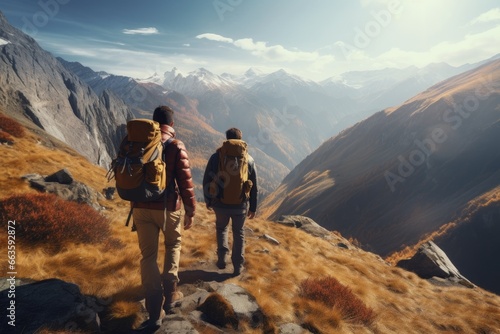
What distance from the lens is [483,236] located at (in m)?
59.3

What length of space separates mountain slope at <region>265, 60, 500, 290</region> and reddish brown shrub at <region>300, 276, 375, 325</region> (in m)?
75.9

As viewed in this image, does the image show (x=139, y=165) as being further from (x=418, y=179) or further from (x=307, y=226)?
(x=418, y=179)

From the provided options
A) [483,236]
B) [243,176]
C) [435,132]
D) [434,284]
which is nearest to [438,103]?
[435,132]

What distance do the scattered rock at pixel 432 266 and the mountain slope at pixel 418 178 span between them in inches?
2556

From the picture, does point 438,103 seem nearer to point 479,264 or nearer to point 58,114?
point 479,264

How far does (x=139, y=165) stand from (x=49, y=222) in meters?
4.45

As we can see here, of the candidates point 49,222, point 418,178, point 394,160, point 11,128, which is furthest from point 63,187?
point 394,160

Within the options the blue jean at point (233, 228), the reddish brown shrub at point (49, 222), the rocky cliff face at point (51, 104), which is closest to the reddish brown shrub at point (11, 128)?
the reddish brown shrub at point (49, 222)

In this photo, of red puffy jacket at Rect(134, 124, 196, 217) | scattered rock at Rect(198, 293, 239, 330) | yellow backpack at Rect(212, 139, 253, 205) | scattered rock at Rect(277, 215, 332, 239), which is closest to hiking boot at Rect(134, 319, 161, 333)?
scattered rock at Rect(198, 293, 239, 330)

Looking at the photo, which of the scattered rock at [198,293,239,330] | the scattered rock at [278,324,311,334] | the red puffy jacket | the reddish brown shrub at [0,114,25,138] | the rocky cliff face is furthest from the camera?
the rocky cliff face

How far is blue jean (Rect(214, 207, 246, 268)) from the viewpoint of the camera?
25.4ft

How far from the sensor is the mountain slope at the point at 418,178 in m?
80.5

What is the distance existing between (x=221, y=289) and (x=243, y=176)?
2862 mm

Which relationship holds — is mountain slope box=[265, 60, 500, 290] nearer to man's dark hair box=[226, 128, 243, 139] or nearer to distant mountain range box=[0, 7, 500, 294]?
distant mountain range box=[0, 7, 500, 294]
